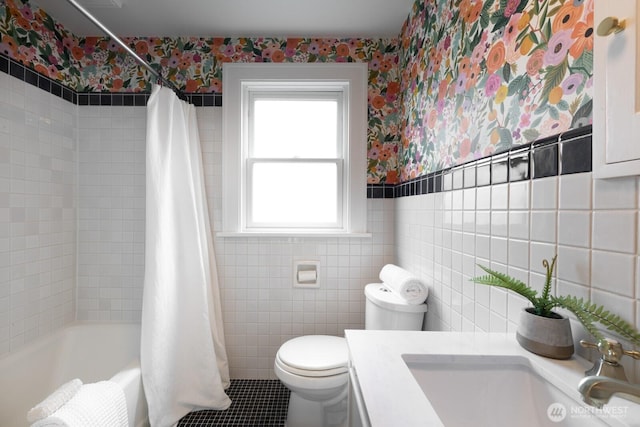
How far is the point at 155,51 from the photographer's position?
6.51 ft

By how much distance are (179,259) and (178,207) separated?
30cm

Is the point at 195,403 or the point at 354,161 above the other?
the point at 354,161

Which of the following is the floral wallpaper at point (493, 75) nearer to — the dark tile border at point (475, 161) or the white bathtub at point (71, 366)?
the dark tile border at point (475, 161)

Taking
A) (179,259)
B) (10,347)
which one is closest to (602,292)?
(179,259)

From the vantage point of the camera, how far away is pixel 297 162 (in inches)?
81.6

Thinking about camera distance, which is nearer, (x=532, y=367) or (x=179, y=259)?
(x=532, y=367)

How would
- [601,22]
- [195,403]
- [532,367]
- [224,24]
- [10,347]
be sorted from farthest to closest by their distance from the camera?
1. [224,24]
2. [195,403]
3. [10,347]
4. [532,367]
5. [601,22]

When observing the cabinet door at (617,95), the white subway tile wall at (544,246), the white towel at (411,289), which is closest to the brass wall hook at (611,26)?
the cabinet door at (617,95)

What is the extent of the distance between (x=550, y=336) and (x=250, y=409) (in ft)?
5.37

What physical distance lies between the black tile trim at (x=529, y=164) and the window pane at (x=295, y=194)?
2.87 ft

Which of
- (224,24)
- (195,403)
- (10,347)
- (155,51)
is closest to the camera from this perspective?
(10,347)

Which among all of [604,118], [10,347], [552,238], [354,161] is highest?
[354,161]

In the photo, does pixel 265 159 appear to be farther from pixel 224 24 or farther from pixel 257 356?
pixel 257 356

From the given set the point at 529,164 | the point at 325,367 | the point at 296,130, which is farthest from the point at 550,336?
the point at 296,130
